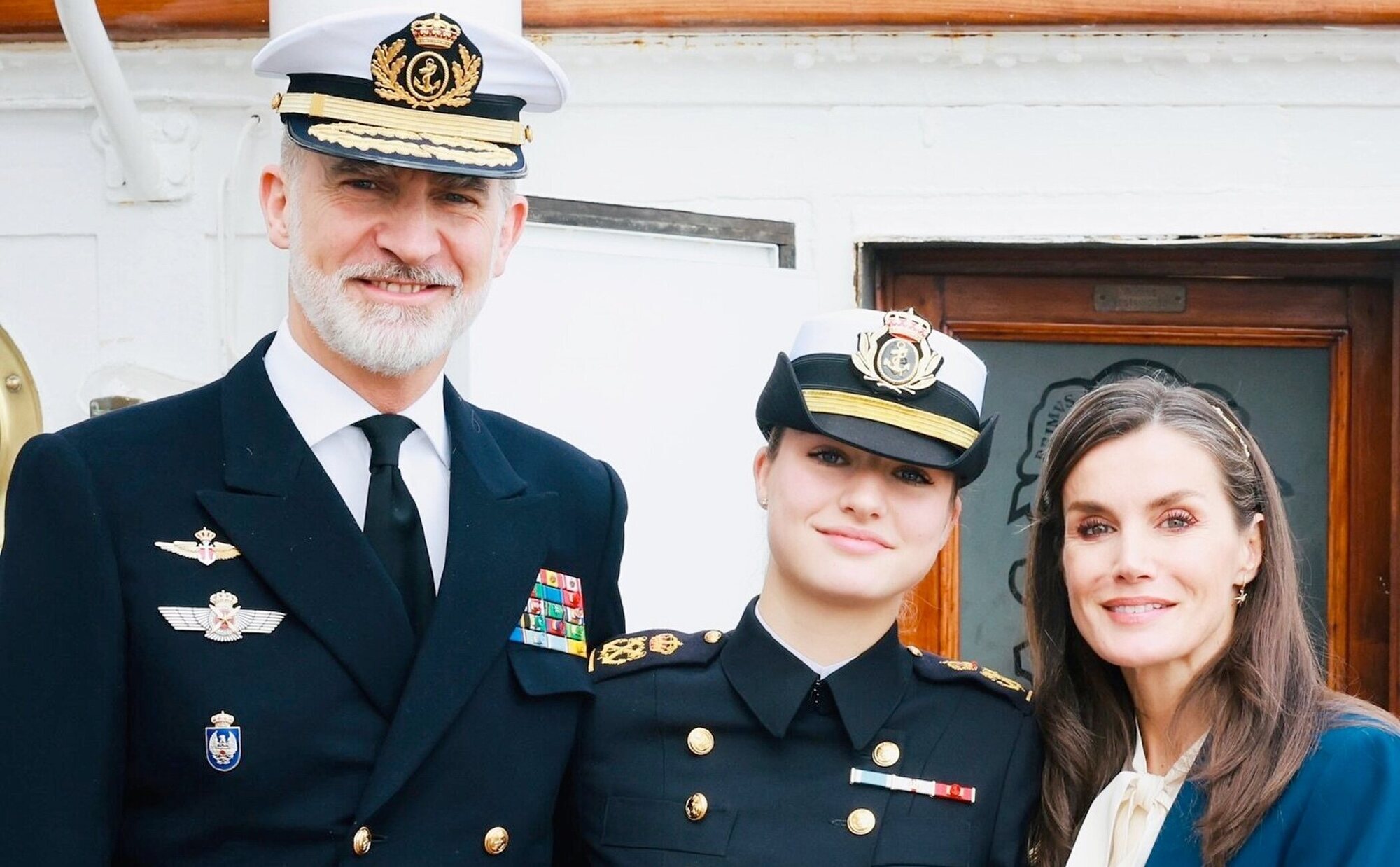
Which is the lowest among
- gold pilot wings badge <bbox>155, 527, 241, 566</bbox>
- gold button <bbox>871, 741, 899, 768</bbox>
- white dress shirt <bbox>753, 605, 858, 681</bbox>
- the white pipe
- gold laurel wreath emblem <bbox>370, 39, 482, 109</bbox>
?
gold button <bbox>871, 741, 899, 768</bbox>

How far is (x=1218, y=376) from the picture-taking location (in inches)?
168

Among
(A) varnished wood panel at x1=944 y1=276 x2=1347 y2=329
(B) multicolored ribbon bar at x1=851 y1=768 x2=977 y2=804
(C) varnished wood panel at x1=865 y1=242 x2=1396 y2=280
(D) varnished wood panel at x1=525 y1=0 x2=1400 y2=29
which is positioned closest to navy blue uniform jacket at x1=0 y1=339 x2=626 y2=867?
Result: (B) multicolored ribbon bar at x1=851 y1=768 x2=977 y2=804

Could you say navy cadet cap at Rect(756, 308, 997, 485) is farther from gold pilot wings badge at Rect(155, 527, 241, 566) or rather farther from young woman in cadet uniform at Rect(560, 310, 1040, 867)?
gold pilot wings badge at Rect(155, 527, 241, 566)

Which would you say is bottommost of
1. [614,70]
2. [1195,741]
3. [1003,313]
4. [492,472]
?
[1195,741]

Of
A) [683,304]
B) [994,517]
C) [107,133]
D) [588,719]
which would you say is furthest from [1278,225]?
[107,133]

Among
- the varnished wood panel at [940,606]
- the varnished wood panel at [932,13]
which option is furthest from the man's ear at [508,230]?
the varnished wood panel at [940,606]

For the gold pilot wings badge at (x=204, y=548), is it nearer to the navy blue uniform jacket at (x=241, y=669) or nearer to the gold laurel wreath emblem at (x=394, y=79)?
the navy blue uniform jacket at (x=241, y=669)

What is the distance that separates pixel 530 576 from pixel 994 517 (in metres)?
2.21

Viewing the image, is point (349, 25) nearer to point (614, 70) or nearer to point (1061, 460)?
point (1061, 460)

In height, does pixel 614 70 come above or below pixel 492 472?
above

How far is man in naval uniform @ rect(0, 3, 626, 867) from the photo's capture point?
2.08m

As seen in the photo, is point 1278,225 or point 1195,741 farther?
point 1278,225

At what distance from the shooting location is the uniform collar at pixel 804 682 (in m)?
2.43

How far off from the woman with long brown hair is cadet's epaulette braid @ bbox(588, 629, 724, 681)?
1.75 ft
